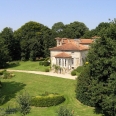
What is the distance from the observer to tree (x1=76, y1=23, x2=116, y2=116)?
23406mm

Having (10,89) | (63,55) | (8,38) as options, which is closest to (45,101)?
(10,89)

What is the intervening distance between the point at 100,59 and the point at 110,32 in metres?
3.30

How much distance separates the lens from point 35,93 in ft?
109

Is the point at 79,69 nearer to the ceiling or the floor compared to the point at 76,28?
nearer to the floor

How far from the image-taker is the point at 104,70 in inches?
975

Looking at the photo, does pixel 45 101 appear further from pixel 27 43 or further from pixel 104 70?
pixel 27 43

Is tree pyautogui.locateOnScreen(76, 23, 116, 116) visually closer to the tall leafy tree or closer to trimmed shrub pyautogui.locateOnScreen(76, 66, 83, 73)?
trimmed shrub pyautogui.locateOnScreen(76, 66, 83, 73)

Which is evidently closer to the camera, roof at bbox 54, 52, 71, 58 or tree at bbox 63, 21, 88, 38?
roof at bbox 54, 52, 71, 58

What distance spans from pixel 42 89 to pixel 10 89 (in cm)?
511

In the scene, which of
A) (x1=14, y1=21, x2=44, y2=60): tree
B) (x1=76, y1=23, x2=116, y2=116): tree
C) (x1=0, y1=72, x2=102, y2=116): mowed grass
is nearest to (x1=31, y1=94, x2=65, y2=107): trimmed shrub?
(x1=0, y1=72, x2=102, y2=116): mowed grass

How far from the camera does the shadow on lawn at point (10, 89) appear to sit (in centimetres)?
3149

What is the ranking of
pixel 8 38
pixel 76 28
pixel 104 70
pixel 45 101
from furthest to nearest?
1. pixel 76 28
2. pixel 8 38
3. pixel 45 101
4. pixel 104 70

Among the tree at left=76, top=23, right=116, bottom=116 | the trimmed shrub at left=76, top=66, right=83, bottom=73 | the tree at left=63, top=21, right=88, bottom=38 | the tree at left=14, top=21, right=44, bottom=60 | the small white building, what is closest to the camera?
the tree at left=76, top=23, right=116, bottom=116

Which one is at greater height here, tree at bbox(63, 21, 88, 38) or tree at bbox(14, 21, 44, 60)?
tree at bbox(63, 21, 88, 38)
